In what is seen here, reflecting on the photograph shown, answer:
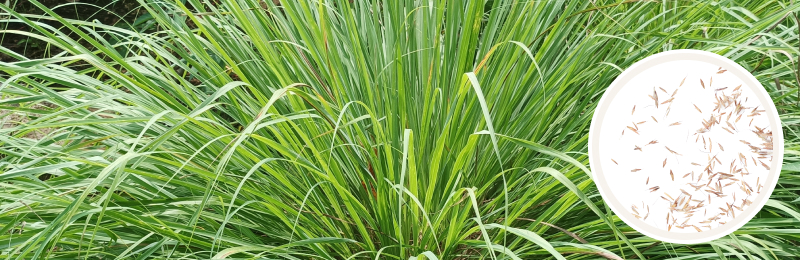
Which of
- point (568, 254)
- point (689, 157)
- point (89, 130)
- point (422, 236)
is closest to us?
point (689, 157)

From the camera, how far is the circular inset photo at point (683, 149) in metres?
1.28

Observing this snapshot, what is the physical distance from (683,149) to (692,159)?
0.08ft

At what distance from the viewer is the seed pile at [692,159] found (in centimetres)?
128

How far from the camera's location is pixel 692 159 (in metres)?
1.28

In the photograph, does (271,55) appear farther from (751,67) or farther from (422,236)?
(751,67)

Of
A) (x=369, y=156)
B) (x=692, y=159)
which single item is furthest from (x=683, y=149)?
(x=369, y=156)

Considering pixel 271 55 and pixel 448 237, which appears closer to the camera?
pixel 448 237

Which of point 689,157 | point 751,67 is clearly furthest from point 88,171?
point 751,67

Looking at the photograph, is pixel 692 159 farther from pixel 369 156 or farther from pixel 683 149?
pixel 369 156

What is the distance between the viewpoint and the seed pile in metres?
1.28

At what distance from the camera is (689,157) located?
1.28 m

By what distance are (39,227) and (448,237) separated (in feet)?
2.84

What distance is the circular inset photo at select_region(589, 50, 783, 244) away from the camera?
1.28 metres

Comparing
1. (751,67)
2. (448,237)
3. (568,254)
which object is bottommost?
(568,254)
